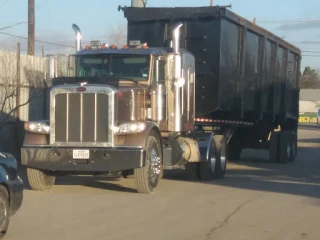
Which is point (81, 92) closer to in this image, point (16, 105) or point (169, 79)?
point (169, 79)

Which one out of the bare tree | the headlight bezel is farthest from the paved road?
the bare tree

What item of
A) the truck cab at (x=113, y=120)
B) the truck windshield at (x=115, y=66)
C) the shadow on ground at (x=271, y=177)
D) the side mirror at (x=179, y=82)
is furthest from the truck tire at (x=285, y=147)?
the truck windshield at (x=115, y=66)

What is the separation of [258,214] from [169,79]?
15.4 ft

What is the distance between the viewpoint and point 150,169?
1448 cm

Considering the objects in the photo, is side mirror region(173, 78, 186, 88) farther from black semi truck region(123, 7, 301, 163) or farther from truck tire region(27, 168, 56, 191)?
truck tire region(27, 168, 56, 191)

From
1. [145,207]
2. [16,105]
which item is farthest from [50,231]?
[16,105]

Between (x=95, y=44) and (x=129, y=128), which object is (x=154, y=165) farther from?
(x=95, y=44)

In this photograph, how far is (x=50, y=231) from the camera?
1032 centimetres

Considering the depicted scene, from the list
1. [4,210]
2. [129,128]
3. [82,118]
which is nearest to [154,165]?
[129,128]

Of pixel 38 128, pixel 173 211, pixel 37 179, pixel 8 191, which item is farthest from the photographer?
pixel 37 179

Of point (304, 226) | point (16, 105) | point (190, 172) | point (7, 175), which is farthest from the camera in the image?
point (16, 105)

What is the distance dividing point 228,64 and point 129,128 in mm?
6017

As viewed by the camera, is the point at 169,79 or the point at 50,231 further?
the point at 169,79

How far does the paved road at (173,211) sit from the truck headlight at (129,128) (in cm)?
129
